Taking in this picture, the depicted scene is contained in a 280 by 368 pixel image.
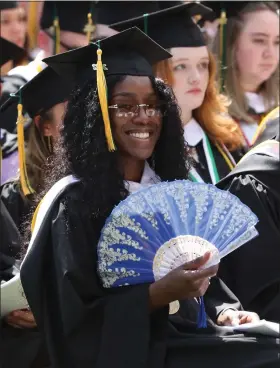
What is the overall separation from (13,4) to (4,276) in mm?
2795

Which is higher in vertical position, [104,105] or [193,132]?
[104,105]

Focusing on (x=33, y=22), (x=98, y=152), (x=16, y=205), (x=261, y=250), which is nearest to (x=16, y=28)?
(x=33, y=22)

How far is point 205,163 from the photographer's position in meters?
5.57

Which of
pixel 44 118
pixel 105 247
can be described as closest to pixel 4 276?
pixel 44 118

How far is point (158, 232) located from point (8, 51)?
2.62 meters

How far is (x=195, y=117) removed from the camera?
5.74 meters

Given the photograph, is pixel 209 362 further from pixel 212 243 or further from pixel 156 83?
pixel 156 83

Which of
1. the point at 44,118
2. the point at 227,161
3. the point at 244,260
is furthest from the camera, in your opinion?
the point at 227,161

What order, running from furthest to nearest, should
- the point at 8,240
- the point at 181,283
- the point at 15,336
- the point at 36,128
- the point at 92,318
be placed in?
the point at 36,128 < the point at 8,240 < the point at 15,336 < the point at 92,318 < the point at 181,283

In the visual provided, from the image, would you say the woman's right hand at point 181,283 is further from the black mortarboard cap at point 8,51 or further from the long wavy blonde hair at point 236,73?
the long wavy blonde hair at point 236,73

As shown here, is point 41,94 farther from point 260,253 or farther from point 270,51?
point 270,51

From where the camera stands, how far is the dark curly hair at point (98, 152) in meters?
3.74

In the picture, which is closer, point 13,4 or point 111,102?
point 111,102


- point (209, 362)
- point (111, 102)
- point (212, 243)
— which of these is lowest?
point (209, 362)
